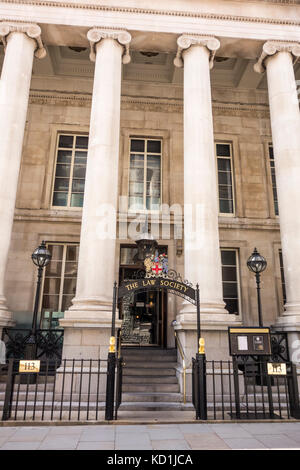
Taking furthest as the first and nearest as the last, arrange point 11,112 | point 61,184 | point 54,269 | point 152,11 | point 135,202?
1. point 61,184
2. point 135,202
3. point 54,269
4. point 152,11
5. point 11,112

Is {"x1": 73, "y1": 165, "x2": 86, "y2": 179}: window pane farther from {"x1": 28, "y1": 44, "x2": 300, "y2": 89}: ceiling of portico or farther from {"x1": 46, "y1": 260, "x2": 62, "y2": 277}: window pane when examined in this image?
{"x1": 28, "y1": 44, "x2": 300, "y2": 89}: ceiling of portico

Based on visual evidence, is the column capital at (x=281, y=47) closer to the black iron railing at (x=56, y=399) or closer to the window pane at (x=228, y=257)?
the window pane at (x=228, y=257)

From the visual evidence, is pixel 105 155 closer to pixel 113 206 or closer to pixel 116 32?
pixel 113 206

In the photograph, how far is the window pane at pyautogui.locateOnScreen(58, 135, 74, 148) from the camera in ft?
52.6

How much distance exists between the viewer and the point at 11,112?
35.3 feet

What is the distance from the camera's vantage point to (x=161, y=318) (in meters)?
13.7

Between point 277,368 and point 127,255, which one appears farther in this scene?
point 127,255

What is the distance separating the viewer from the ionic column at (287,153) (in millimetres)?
10180

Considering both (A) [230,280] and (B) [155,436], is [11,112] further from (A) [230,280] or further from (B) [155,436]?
(A) [230,280]

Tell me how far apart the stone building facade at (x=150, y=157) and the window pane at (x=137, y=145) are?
0.25ft

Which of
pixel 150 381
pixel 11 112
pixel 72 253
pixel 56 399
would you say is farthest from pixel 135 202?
pixel 56 399

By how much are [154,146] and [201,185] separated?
21.5 feet

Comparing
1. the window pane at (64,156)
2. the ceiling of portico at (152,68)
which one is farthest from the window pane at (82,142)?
the ceiling of portico at (152,68)
